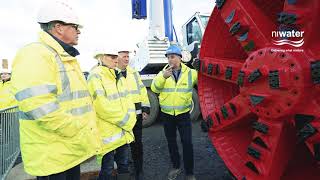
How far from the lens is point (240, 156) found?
8.21 feet

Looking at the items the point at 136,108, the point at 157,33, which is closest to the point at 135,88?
the point at 136,108

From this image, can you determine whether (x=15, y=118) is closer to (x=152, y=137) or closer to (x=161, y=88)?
(x=161, y=88)

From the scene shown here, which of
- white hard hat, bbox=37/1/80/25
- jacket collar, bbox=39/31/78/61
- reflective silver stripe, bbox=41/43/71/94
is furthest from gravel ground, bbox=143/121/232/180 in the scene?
white hard hat, bbox=37/1/80/25

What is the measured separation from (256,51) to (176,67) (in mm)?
1854

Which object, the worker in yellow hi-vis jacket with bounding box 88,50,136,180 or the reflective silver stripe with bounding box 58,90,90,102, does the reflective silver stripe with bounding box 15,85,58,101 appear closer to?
the reflective silver stripe with bounding box 58,90,90,102

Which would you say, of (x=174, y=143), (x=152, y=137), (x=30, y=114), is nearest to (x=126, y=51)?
(x=174, y=143)

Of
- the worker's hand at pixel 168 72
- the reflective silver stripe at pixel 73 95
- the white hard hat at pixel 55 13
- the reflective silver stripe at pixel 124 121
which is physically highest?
the white hard hat at pixel 55 13

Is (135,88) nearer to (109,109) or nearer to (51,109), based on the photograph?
(109,109)

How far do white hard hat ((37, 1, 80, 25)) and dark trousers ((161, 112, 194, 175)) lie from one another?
196cm

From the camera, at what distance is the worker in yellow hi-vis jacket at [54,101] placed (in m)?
1.92

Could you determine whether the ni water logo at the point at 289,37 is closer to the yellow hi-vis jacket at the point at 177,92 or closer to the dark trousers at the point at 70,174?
the dark trousers at the point at 70,174

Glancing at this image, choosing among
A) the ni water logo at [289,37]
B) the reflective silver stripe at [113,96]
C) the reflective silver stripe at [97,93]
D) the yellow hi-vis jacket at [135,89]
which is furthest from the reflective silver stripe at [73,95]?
the yellow hi-vis jacket at [135,89]

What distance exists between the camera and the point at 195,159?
4.59 meters

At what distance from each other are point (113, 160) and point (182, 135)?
93cm
